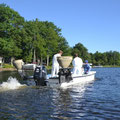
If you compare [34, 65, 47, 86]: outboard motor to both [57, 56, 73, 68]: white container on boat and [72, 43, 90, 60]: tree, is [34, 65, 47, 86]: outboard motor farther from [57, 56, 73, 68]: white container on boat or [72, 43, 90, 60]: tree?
[72, 43, 90, 60]: tree

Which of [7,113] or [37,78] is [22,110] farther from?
[37,78]

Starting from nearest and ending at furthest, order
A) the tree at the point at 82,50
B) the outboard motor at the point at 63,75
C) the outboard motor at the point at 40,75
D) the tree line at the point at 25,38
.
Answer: the outboard motor at the point at 63,75 → the outboard motor at the point at 40,75 → the tree line at the point at 25,38 → the tree at the point at 82,50

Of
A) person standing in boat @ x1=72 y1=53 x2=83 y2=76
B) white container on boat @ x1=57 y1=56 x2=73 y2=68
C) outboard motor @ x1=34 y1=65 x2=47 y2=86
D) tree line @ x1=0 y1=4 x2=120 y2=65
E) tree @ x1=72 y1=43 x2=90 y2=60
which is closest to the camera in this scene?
white container on boat @ x1=57 y1=56 x2=73 y2=68

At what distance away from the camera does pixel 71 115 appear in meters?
8.55

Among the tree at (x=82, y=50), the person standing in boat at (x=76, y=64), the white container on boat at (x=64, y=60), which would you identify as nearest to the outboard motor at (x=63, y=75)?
the white container on boat at (x=64, y=60)

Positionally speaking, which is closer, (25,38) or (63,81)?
(63,81)

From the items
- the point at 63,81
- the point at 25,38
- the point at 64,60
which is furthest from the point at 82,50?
the point at 64,60

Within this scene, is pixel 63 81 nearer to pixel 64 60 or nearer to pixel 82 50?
pixel 64 60

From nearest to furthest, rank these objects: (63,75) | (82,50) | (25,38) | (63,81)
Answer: (63,75) < (63,81) < (25,38) < (82,50)

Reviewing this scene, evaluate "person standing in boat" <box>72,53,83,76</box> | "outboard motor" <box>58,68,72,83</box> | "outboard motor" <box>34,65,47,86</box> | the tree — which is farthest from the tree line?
the tree

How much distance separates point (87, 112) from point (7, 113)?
334 cm

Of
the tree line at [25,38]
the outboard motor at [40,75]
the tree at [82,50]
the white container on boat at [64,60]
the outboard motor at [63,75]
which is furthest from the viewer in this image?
the tree at [82,50]

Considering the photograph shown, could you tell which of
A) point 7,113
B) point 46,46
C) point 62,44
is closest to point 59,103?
point 7,113

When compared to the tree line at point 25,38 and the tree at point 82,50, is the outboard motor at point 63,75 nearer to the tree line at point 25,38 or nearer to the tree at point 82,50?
the tree line at point 25,38
